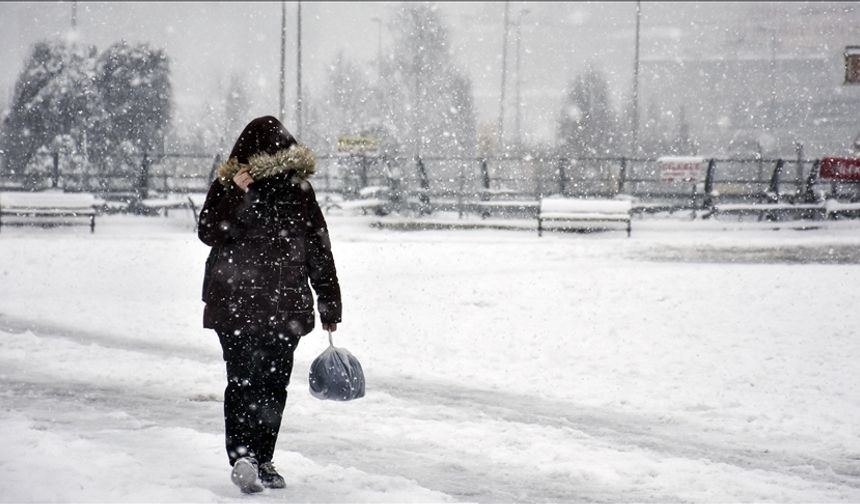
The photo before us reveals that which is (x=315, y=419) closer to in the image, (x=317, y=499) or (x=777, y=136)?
(x=317, y=499)

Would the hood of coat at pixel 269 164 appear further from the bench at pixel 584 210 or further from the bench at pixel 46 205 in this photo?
the bench at pixel 46 205

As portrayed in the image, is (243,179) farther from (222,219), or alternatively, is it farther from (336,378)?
(336,378)

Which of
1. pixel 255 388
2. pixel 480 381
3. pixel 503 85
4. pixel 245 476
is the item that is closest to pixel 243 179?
pixel 255 388

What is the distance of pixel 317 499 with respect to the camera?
4.87 meters

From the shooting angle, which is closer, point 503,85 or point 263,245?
point 263,245

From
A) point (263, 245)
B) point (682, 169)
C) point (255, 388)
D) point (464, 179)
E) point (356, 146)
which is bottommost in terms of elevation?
point (255, 388)

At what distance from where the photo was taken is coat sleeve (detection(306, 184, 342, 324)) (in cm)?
498

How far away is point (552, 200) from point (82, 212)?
33.5 feet

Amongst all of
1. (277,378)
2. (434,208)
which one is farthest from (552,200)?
(277,378)

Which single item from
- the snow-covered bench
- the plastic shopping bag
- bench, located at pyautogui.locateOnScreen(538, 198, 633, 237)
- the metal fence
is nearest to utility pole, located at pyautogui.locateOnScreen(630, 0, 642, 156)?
the metal fence

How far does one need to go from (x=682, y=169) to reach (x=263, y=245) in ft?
72.5

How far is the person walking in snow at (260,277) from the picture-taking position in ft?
15.8

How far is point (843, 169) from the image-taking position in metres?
23.4

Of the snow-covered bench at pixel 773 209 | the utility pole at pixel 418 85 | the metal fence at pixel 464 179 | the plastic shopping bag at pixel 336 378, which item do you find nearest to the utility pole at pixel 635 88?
the metal fence at pixel 464 179
